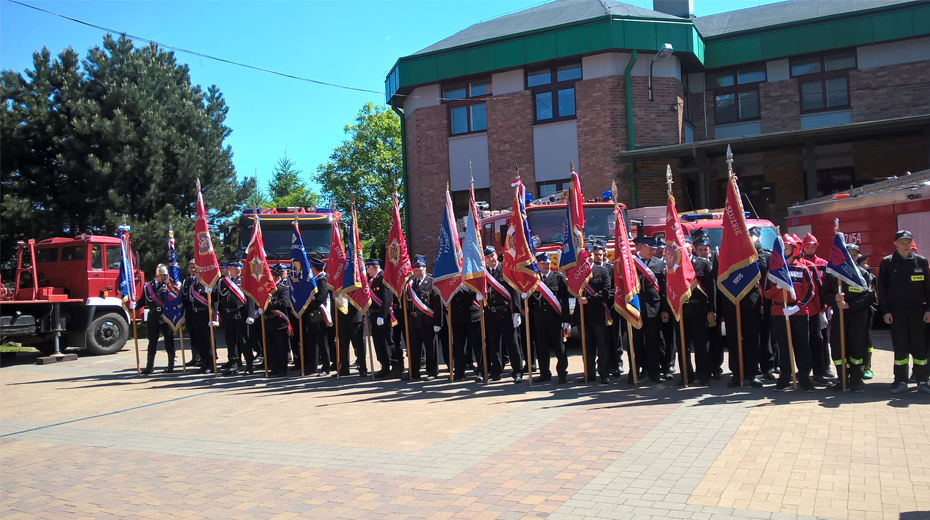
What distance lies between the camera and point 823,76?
21578 millimetres

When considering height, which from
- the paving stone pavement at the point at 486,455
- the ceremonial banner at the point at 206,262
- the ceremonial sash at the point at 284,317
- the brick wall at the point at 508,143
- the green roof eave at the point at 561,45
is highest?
the green roof eave at the point at 561,45

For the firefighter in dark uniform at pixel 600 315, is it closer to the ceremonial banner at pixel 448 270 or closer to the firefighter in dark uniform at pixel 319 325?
the ceremonial banner at pixel 448 270

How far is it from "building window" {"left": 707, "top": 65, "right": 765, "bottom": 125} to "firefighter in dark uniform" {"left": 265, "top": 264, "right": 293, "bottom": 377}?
16124 mm

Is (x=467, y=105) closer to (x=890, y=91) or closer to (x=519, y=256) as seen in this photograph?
(x=890, y=91)

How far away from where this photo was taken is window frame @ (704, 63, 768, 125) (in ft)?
73.7

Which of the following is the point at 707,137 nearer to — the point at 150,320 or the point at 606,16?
the point at 606,16

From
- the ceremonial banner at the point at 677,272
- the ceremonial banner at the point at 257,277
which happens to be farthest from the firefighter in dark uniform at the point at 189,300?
the ceremonial banner at the point at 677,272

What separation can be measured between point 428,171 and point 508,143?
10.1 ft

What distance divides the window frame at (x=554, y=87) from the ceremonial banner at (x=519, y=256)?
12.0m

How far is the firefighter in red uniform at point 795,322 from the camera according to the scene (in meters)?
8.61

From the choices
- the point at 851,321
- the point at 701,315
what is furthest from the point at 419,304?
the point at 851,321

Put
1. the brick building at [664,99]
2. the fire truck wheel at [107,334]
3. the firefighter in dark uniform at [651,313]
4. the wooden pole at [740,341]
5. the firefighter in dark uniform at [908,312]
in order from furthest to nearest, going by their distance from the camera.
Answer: the brick building at [664,99]
the fire truck wheel at [107,334]
the firefighter in dark uniform at [651,313]
the wooden pole at [740,341]
the firefighter in dark uniform at [908,312]

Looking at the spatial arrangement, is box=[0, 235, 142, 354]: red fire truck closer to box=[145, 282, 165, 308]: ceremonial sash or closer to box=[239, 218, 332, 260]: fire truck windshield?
box=[239, 218, 332, 260]: fire truck windshield

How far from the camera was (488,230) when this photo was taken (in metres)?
14.4
